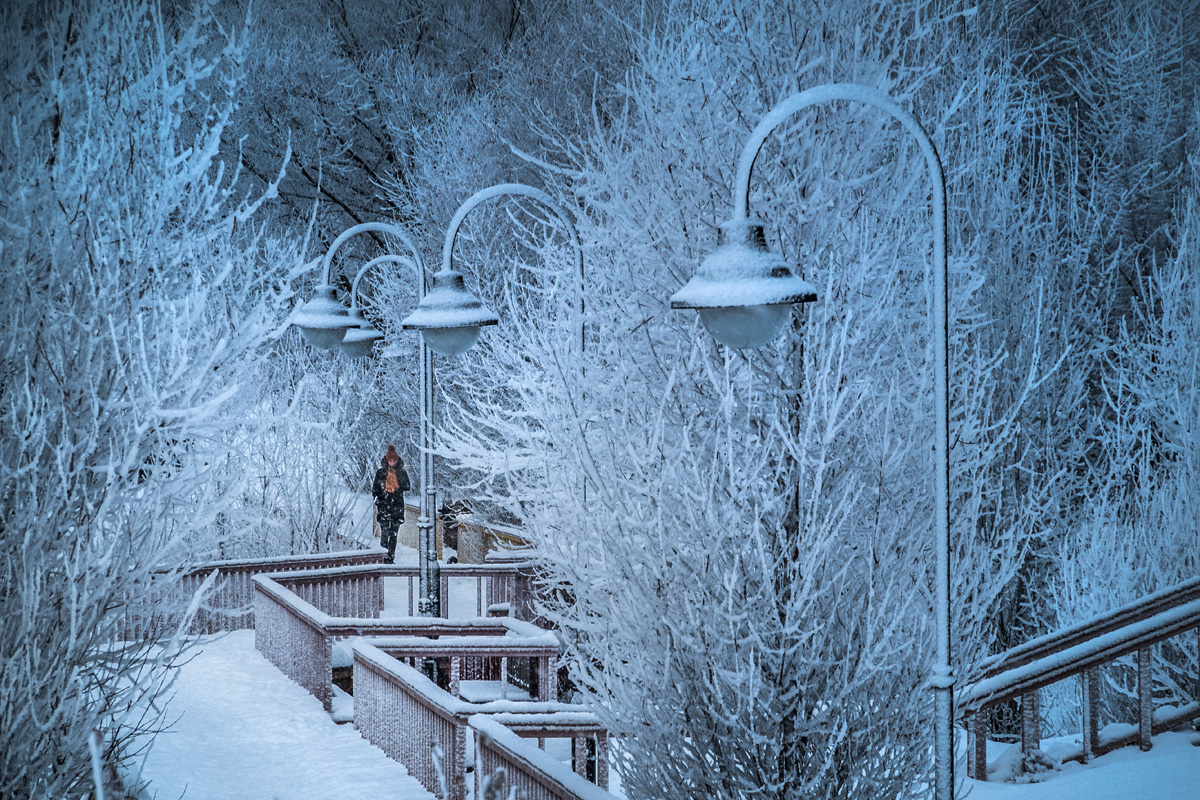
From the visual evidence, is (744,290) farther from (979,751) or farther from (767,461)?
(979,751)

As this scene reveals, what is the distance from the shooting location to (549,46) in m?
26.4

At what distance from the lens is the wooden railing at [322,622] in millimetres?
12125

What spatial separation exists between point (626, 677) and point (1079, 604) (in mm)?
8414

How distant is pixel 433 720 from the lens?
945 cm

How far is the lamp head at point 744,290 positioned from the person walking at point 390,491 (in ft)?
47.2

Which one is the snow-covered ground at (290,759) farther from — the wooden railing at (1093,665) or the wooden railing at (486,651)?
the wooden railing at (486,651)

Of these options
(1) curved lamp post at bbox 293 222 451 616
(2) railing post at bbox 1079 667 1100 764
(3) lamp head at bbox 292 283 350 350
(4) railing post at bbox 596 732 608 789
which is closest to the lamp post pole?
(1) curved lamp post at bbox 293 222 451 616

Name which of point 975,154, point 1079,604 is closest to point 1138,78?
point 975,154

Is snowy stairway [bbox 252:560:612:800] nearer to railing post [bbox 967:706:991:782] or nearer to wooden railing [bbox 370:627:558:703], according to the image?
wooden railing [bbox 370:627:558:703]

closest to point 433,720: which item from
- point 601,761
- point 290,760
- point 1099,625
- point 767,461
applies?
point 601,761

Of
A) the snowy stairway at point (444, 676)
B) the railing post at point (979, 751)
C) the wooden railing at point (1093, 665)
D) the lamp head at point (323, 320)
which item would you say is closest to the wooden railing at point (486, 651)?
the snowy stairway at point (444, 676)

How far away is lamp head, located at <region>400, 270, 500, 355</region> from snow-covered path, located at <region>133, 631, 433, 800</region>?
3.77 meters

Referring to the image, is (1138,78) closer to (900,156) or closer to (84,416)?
(900,156)

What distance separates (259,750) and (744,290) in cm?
810
